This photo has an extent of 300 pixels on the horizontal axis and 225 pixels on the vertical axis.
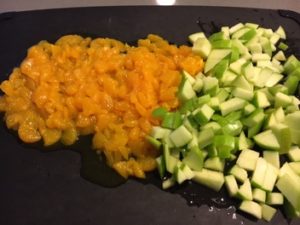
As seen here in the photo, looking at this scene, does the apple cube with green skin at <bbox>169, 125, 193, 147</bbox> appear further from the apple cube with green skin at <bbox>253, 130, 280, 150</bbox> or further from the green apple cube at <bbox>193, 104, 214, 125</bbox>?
the apple cube with green skin at <bbox>253, 130, 280, 150</bbox>

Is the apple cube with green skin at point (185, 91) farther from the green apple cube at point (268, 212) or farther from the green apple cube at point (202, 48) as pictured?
the green apple cube at point (268, 212)

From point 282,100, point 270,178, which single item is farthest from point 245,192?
point 282,100

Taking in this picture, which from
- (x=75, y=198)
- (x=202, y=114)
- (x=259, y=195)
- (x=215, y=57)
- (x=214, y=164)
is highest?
(x=215, y=57)

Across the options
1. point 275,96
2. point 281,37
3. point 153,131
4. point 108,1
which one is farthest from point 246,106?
point 108,1

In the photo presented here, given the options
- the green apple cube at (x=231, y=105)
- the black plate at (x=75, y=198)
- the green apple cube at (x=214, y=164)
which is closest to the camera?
the black plate at (x=75, y=198)

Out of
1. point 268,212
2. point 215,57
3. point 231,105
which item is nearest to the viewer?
point 268,212

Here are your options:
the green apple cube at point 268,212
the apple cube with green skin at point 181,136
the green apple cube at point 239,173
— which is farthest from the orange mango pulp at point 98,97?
the green apple cube at point 268,212

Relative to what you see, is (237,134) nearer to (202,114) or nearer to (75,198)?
(202,114)

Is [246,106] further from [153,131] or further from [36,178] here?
[36,178]
